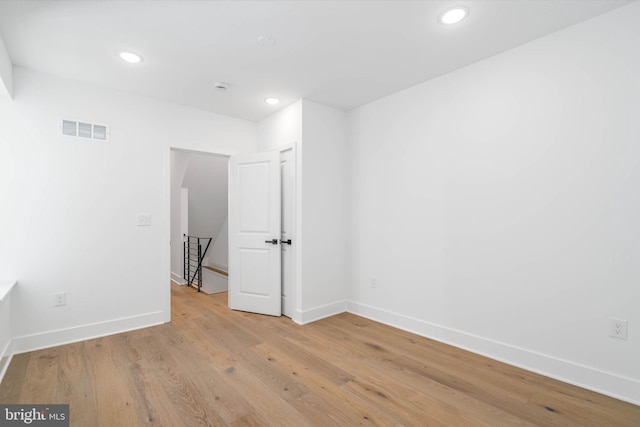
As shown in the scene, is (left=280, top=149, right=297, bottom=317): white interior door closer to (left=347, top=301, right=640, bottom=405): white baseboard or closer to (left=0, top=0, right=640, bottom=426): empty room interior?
(left=0, top=0, right=640, bottom=426): empty room interior

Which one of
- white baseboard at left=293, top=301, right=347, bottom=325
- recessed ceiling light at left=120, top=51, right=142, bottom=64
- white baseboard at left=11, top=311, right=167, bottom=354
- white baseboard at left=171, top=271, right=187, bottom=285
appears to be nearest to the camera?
recessed ceiling light at left=120, top=51, right=142, bottom=64

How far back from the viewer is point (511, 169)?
99.7 inches

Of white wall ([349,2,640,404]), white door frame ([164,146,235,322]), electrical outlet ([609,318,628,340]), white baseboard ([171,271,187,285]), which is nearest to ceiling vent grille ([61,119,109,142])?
white door frame ([164,146,235,322])

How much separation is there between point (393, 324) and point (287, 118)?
2.78 metres

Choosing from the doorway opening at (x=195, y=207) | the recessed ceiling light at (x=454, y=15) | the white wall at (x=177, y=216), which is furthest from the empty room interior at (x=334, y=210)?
the white wall at (x=177, y=216)

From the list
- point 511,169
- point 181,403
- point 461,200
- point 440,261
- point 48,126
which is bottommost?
point 181,403

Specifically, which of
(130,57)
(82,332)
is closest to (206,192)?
(82,332)

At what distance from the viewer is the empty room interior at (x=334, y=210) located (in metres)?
2.02

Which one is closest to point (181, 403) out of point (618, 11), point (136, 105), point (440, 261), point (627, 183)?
point (440, 261)

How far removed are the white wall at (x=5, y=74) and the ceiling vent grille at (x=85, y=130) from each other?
42 centimetres

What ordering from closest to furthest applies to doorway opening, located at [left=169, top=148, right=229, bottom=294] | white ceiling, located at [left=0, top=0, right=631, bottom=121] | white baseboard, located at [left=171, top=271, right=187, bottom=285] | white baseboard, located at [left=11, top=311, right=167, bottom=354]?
white ceiling, located at [left=0, top=0, right=631, bottom=121]
white baseboard, located at [left=11, top=311, right=167, bottom=354]
doorway opening, located at [left=169, top=148, right=229, bottom=294]
white baseboard, located at [left=171, top=271, right=187, bottom=285]

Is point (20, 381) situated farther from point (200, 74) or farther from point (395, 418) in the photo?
point (200, 74)

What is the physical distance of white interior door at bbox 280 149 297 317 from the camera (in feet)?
12.1

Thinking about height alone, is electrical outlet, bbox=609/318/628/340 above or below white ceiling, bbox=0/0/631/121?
below
